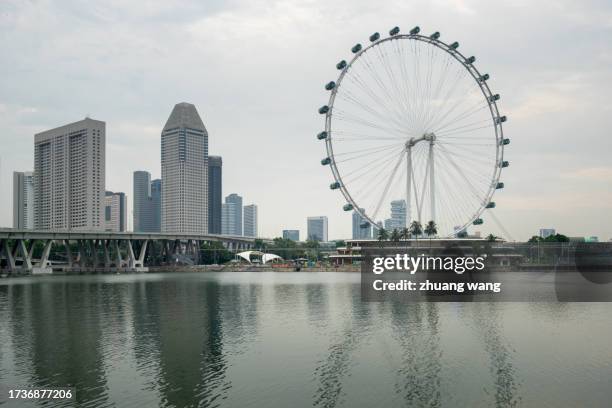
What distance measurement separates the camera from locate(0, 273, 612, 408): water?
33.0 meters

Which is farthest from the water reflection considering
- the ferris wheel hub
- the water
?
the ferris wheel hub

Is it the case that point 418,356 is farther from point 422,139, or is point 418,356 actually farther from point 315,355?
point 422,139

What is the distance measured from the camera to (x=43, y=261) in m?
191

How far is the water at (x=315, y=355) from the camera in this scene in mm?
33031

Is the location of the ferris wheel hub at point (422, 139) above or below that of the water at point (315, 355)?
above

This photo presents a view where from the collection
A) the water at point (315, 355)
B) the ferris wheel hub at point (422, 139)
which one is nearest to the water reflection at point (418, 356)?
the water at point (315, 355)

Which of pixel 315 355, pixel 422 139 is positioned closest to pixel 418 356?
pixel 315 355

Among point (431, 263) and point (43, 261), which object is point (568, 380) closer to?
point (431, 263)

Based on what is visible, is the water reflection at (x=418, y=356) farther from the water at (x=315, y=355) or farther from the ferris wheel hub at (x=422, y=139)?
the ferris wheel hub at (x=422, y=139)

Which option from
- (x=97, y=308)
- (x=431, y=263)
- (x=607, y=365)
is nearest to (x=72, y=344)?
(x=97, y=308)

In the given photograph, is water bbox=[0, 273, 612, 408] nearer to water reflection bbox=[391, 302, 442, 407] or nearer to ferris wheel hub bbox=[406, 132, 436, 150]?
water reflection bbox=[391, 302, 442, 407]

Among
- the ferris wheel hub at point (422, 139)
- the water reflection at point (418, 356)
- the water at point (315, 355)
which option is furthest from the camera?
the ferris wheel hub at point (422, 139)

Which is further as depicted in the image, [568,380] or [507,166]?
[507,166]

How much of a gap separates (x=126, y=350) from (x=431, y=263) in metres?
128
